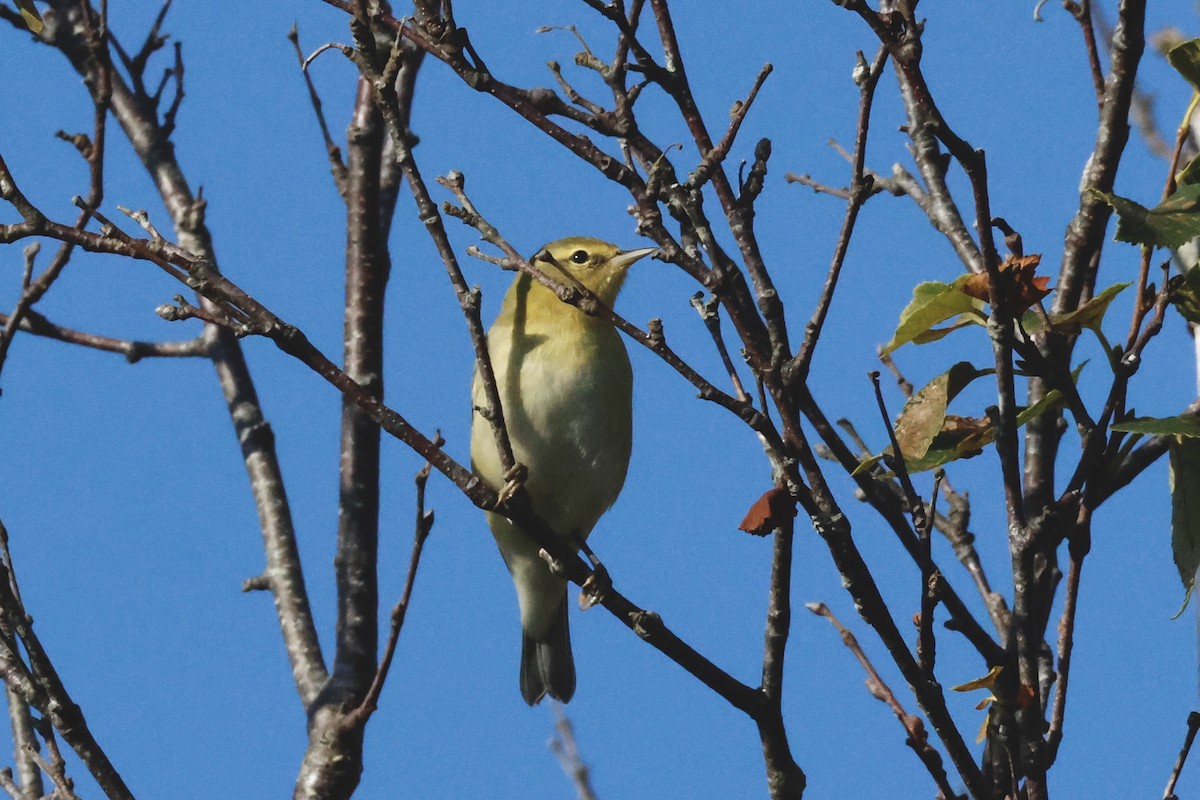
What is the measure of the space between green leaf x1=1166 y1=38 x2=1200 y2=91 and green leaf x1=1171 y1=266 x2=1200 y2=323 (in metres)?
0.42

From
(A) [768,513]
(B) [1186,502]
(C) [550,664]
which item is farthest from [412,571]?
(C) [550,664]

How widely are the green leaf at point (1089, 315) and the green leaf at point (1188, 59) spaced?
0.56 metres

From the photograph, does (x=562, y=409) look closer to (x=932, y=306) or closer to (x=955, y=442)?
(x=955, y=442)

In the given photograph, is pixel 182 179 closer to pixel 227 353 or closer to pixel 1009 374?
pixel 227 353

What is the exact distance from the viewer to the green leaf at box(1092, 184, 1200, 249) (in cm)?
244

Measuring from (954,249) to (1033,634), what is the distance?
1.79m

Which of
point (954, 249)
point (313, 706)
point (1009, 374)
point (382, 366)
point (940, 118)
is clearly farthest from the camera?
point (382, 366)

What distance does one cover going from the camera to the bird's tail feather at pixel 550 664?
553 cm

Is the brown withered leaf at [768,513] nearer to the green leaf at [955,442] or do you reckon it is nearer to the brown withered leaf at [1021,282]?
the green leaf at [955,442]

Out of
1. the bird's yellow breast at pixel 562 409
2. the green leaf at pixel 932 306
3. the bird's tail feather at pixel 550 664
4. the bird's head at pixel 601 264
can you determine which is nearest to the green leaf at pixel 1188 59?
the green leaf at pixel 932 306

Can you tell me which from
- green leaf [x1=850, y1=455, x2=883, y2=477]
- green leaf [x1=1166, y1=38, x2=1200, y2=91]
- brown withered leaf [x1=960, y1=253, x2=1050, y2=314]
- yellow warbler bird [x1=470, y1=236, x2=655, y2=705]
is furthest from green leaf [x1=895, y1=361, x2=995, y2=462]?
yellow warbler bird [x1=470, y1=236, x2=655, y2=705]

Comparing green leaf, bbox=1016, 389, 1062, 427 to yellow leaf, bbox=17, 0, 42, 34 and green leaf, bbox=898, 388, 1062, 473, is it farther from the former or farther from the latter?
yellow leaf, bbox=17, 0, 42, 34

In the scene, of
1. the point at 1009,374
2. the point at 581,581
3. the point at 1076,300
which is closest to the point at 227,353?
the point at 581,581

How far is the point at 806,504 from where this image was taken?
248cm
